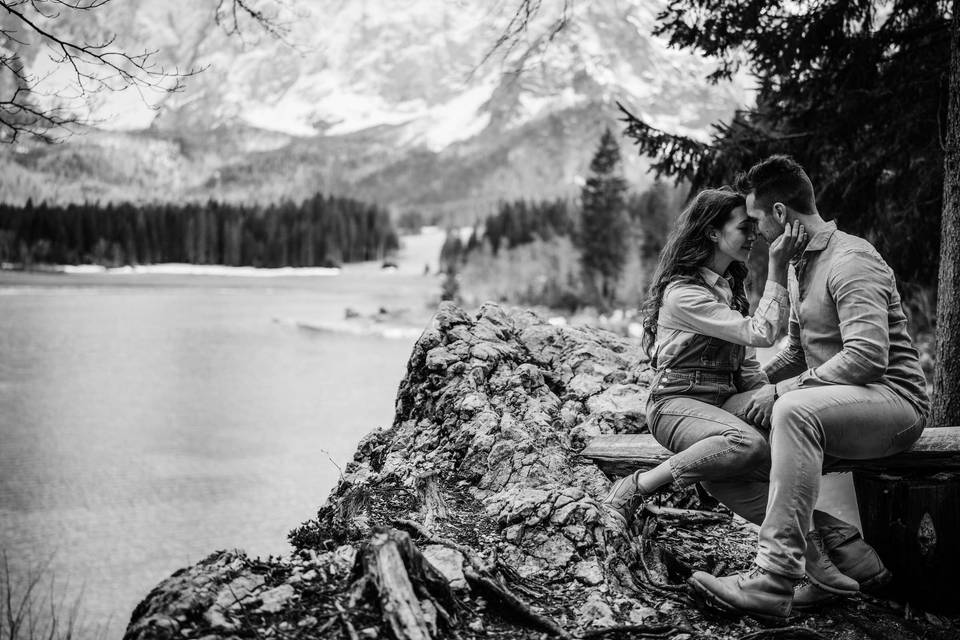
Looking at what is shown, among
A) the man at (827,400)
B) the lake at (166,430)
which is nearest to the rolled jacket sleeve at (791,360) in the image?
the man at (827,400)

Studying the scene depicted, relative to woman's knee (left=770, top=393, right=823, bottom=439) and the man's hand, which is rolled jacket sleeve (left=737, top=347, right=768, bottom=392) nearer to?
the man's hand

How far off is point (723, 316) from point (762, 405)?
0.46 meters

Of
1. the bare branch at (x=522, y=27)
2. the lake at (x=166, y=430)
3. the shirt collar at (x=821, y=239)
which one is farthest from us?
the lake at (x=166, y=430)

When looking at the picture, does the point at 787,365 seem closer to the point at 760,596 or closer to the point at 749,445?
the point at 749,445

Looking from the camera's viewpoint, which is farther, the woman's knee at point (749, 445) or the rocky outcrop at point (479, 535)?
the woman's knee at point (749, 445)

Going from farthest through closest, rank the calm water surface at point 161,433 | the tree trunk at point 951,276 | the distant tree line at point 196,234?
the distant tree line at point 196,234, the calm water surface at point 161,433, the tree trunk at point 951,276

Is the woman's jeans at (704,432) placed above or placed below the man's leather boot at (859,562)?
above

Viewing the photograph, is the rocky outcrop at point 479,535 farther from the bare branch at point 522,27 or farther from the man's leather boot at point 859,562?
the bare branch at point 522,27

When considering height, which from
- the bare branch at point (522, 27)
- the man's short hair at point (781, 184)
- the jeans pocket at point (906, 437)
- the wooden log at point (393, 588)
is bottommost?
the wooden log at point (393, 588)

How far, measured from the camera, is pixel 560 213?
3039 inches

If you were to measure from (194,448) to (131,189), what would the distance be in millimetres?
106660

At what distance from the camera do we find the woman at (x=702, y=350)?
3648 mm

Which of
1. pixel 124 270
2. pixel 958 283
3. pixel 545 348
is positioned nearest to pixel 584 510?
pixel 545 348

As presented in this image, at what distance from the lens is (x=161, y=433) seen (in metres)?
23.0
